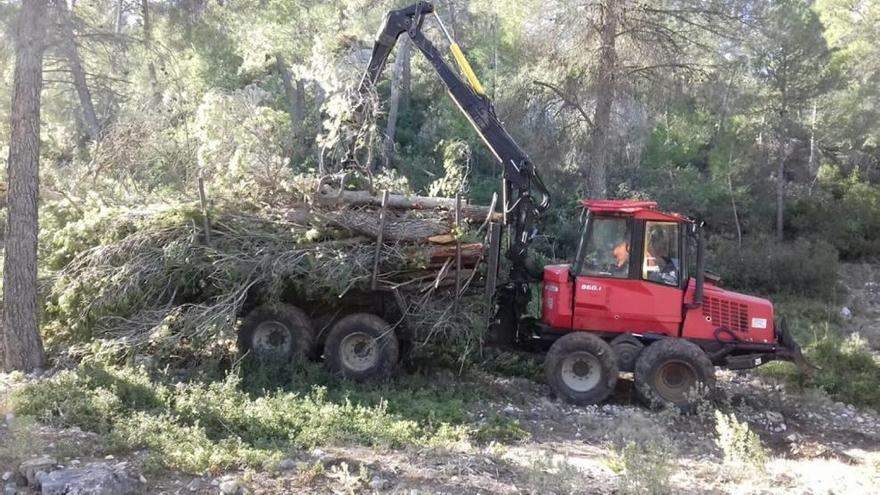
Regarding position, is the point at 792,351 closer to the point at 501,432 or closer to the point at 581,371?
the point at 581,371

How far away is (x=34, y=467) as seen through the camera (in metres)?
5.35

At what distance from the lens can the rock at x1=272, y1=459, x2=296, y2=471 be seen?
228 inches

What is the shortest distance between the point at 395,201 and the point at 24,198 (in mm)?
4210

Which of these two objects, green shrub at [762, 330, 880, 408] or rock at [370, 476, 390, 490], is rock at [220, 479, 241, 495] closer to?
rock at [370, 476, 390, 490]

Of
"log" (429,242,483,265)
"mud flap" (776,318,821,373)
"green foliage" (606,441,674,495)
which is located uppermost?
"log" (429,242,483,265)

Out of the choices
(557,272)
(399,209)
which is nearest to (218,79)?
(399,209)

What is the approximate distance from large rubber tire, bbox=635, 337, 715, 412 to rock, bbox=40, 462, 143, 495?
570 centimetres

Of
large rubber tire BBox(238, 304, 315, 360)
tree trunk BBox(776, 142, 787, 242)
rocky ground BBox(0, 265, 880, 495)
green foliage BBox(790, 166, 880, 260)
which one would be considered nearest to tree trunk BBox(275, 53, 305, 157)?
large rubber tire BBox(238, 304, 315, 360)

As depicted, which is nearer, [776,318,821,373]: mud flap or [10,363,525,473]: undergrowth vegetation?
[10,363,525,473]: undergrowth vegetation

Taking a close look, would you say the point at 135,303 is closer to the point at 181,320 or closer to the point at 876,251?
the point at 181,320

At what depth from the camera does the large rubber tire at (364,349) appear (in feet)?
29.7

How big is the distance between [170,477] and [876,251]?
844 inches

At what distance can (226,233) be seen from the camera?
29.6 feet

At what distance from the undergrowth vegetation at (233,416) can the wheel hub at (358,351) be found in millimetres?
545
